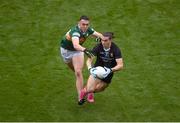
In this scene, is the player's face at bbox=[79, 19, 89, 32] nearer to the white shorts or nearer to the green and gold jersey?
the green and gold jersey

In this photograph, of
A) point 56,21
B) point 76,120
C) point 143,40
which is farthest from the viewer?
point 56,21

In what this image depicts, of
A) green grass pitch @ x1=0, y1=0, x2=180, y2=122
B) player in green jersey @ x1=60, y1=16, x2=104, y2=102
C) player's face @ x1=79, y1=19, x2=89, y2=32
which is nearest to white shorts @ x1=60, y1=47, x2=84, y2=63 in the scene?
player in green jersey @ x1=60, y1=16, x2=104, y2=102

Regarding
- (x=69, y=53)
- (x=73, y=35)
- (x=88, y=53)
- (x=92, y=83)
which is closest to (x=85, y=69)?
(x=69, y=53)

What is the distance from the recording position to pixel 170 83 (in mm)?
11711

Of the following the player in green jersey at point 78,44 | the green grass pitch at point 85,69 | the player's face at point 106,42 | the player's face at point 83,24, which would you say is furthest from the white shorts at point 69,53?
the green grass pitch at point 85,69

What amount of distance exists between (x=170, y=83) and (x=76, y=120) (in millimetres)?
2759

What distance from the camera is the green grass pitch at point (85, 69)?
10664mm

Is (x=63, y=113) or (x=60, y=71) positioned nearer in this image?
(x=63, y=113)

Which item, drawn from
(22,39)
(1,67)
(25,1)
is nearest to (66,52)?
(1,67)

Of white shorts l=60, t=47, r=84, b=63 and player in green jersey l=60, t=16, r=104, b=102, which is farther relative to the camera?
white shorts l=60, t=47, r=84, b=63

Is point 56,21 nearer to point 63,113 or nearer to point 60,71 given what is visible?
point 60,71

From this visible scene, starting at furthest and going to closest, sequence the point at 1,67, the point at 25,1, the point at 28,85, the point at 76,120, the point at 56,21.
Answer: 1. the point at 25,1
2. the point at 56,21
3. the point at 1,67
4. the point at 28,85
5. the point at 76,120

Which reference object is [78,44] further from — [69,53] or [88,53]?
[69,53]

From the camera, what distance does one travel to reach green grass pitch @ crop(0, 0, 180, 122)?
10.7 m
